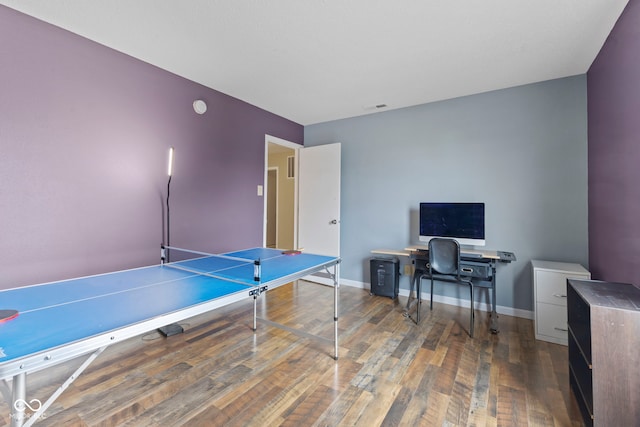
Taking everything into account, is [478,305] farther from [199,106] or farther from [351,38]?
[199,106]

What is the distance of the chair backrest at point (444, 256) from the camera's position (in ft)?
8.95

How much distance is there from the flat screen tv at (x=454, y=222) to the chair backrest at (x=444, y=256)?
45cm

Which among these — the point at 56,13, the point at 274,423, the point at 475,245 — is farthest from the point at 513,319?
the point at 56,13

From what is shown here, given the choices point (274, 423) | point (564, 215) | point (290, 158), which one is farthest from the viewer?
point (290, 158)

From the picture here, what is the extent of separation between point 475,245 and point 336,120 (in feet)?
8.65

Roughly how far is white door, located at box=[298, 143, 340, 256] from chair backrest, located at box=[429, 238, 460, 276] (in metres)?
1.55

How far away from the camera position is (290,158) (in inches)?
230

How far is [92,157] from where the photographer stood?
229 centimetres

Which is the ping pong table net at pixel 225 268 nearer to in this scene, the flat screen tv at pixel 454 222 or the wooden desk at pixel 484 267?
the wooden desk at pixel 484 267

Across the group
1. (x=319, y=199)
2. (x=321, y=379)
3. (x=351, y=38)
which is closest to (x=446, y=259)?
(x=321, y=379)

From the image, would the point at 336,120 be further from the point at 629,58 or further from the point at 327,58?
the point at 629,58

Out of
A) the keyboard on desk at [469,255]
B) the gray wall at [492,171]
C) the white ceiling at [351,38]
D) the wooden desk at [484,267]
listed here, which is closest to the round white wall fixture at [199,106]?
the white ceiling at [351,38]

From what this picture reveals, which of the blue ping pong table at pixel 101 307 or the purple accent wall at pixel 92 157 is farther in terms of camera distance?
the purple accent wall at pixel 92 157

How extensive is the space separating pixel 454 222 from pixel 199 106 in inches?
123
